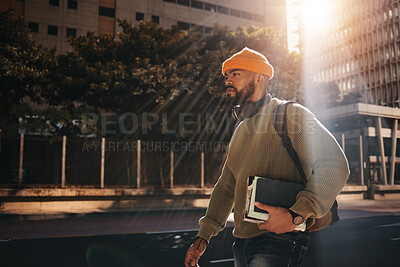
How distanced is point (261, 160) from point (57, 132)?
1696cm

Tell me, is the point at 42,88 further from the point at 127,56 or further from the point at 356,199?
the point at 356,199

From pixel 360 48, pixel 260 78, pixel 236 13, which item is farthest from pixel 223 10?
pixel 360 48

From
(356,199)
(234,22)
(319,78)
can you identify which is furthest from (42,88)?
(319,78)

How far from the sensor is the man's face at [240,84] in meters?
1.83

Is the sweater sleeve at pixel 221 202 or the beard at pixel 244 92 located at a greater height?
the beard at pixel 244 92

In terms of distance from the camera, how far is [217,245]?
7.80 m

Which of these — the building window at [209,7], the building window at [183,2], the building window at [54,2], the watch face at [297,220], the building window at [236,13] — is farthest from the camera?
the building window at [236,13]

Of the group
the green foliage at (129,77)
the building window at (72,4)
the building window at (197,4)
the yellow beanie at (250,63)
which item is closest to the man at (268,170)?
the yellow beanie at (250,63)

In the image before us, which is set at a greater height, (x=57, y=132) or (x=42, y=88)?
(x=42, y=88)

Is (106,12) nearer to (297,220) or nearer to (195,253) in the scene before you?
(195,253)

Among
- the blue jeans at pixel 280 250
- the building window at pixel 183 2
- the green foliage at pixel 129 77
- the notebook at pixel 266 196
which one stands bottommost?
the blue jeans at pixel 280 250

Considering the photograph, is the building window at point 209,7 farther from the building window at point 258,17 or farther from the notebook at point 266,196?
the notebook at point 266,196

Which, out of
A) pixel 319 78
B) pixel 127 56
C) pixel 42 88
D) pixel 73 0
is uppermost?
Answer: pixel 319 78

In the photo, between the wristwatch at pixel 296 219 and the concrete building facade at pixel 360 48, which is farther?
the concrete building facade at pixel 360 48
